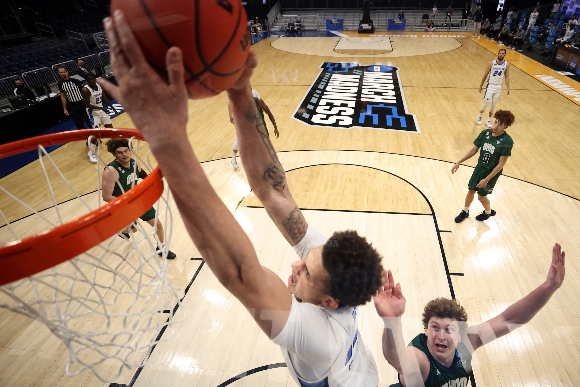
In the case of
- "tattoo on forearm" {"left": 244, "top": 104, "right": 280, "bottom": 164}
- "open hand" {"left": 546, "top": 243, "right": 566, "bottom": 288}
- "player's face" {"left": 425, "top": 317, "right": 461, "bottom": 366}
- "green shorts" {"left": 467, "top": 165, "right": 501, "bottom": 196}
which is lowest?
"green shorts" {"left": 467, "top": 165, "right": 501, "bottom": 196}

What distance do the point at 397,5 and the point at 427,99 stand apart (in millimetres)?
13603

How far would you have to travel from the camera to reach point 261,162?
4.92ft

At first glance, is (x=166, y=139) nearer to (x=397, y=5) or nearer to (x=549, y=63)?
(x=549, y=63)

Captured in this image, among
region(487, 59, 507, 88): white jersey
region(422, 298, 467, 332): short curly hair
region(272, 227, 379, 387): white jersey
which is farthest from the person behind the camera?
region(487, 59, 507, 88): white jersey

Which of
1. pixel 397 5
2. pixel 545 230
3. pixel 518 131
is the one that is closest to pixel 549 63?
pixel 518 131

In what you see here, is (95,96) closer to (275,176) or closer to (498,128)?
(275,176)

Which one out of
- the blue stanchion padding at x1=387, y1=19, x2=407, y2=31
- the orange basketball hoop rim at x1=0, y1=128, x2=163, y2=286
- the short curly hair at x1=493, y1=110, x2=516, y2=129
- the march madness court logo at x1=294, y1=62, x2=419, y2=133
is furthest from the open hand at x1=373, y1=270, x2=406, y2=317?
the blue stanchion padding at x1=387, y1=19, x2=407, y2=31

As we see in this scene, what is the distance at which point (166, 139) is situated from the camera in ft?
2.65

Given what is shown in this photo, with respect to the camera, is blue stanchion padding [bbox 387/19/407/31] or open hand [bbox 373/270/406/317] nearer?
open hand [bbox 373/270/406/317]

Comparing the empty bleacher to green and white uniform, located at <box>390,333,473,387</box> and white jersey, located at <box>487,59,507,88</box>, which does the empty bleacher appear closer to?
white jersey, located at <box>487,59,507,88</box>

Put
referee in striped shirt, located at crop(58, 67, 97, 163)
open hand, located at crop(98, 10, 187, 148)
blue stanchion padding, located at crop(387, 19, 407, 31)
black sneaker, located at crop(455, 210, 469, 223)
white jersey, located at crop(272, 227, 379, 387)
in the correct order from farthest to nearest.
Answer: blue stanchion padding, located at crop(387, 19, 407, 31)
referee in striped shirt, located at crop(58, 67, 97, 163)
black sneaker, located at crop(455, 210, 469, 223)
white jersey, located at crop(272, 227, 379, 387)
open hand, located at crop(98, 10, 187, 148)

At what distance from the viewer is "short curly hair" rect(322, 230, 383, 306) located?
129cm

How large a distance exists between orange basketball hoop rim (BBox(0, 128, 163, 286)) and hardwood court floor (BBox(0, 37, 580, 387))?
839mm

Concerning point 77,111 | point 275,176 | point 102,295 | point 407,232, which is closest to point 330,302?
point 275,176
